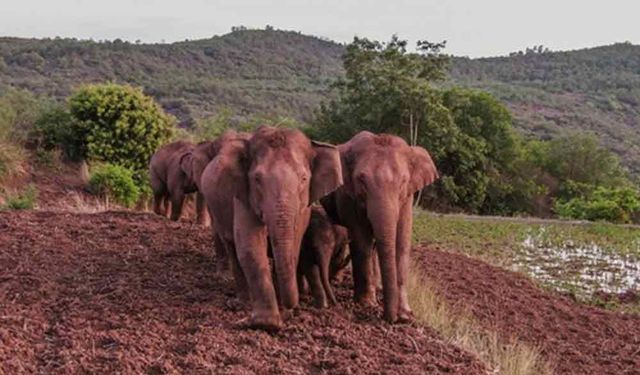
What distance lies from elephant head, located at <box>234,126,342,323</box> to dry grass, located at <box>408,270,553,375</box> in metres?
1.44

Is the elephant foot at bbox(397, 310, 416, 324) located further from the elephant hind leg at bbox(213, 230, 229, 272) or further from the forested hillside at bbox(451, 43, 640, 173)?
the forested hillside at bbox(451, 43, 640, 173)

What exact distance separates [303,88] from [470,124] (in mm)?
48242

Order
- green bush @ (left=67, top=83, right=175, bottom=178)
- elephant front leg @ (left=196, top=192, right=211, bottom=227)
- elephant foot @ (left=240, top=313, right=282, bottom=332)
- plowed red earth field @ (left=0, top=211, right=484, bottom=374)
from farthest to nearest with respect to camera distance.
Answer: green bush @ (left=67, top=83, right=175, bottom=178) < elephant front leg @ (left=196, top=192, right=211, bottom=227) < elephant foot @ (left=240, top=313, right=282, bottom=332) < plowed red earth field @ (left=0, top=211, right=484, bottom=374)

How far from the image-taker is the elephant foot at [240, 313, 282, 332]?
6.07 metres

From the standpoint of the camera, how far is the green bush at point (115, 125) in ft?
61.0

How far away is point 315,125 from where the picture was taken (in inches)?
1427

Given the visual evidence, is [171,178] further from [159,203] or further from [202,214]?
[159,203]

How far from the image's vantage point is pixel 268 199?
6.30m

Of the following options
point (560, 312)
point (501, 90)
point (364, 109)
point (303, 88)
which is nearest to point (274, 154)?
point (560, 312)

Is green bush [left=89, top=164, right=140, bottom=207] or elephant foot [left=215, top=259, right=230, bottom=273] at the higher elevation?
elephant foot [left=215, top=259, right=230, bottom=273]

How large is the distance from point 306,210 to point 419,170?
147cm

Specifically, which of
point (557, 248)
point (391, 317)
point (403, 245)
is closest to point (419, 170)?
point (403, 245)

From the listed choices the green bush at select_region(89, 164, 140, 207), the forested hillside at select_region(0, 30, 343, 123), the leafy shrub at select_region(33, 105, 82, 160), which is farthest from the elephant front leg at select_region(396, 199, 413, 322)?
the forested hillside at select_region(0, 30, 343, 123)

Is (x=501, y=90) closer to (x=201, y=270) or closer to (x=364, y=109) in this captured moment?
(x=364, y=109)
